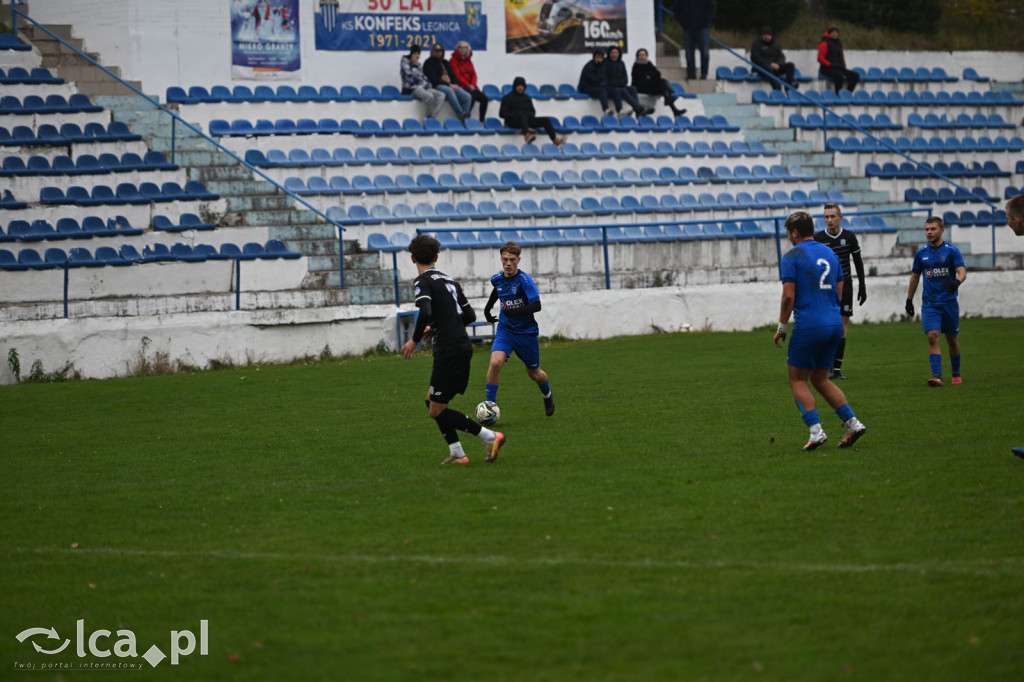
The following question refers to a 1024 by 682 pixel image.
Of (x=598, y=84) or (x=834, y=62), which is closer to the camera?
(x=598, y=84)

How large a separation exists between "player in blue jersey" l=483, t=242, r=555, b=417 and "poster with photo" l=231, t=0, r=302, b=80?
1531 centimetres

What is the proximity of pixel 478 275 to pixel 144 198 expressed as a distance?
6152 millimetres

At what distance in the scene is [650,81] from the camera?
2600cm

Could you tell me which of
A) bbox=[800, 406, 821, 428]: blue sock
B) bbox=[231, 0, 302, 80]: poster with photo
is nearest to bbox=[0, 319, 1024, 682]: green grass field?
A: bbox=[800, 406, 821, 428]: blue sock

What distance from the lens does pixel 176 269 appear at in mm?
18297

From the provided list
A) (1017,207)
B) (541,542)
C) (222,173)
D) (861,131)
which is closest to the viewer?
(541,542)

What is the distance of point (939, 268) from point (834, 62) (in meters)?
17.3

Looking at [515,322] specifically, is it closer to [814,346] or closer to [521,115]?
[814,346]

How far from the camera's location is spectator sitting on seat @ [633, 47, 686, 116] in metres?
25.8

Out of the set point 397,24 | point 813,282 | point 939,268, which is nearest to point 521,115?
point 397,24

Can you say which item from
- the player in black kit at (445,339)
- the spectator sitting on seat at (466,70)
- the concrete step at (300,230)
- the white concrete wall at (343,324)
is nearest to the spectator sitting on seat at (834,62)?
the white concrete wall at (343,324)

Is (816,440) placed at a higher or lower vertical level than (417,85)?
lower

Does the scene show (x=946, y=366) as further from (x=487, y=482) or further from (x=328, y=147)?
(x=328, y=147)

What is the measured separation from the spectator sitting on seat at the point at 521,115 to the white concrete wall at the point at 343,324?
5833 millimetres
